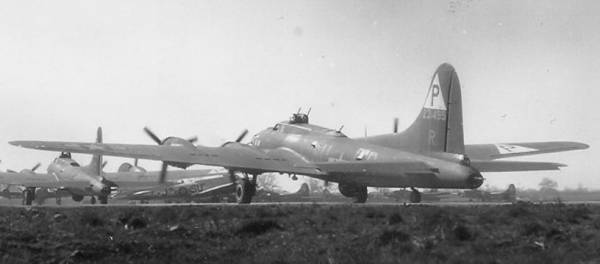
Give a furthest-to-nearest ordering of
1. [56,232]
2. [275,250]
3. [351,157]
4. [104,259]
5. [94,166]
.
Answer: [94,166], [351,157], [56,232], [275,250], [104,259]

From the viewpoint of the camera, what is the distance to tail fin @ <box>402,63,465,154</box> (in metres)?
34.4

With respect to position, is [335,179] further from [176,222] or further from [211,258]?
[211,258]

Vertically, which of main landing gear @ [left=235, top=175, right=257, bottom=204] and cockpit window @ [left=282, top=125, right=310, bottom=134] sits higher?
cockpit window @ [left=282, top=125, right=310, bottom=134]

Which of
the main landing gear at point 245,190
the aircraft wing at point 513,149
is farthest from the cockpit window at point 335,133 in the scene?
the aircraft wing at point 513,149

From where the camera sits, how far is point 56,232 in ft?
64.4

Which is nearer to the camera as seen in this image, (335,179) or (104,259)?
(104,259)

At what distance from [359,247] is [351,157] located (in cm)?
2042

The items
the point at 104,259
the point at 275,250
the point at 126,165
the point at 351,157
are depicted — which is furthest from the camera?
the point at 126,165

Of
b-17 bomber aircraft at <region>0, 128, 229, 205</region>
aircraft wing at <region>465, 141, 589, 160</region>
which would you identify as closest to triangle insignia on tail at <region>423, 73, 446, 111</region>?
aircraft wing at <region>465, 141, 589, 160</region>

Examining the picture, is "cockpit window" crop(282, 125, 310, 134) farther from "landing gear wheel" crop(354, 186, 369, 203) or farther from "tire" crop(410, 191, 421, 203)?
"tire" crop(410, 191, 421, 203)

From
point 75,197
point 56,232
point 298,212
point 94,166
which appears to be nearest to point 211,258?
point 56,232

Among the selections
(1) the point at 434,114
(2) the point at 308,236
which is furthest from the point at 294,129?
(2) the point at 308,236

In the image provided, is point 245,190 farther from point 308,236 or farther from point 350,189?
point 308,236

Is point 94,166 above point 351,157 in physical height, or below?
below
